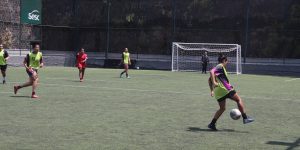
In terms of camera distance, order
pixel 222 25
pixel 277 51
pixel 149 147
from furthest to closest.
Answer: pixel 222 25 < pixel 277 51 < pixel 149 147

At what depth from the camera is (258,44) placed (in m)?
48.8

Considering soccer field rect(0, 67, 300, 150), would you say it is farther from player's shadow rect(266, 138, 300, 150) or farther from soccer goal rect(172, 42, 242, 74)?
soccer goal rect(172, 42, 242, 74)

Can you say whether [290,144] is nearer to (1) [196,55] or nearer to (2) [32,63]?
(2) [32,63]

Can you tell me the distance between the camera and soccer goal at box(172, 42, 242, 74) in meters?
45.8

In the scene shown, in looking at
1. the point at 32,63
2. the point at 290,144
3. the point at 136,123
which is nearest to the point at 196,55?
the point at 32,63

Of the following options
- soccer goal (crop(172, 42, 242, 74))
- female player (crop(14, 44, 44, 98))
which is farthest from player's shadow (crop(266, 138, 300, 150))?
soccer goal (crop(172, 42, 242, 74))

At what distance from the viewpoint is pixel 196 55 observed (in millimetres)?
48562

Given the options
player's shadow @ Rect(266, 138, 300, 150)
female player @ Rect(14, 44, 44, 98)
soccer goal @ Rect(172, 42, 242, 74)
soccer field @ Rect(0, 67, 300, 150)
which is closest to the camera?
player's shadow @ Rect(266, 138, 300, 150)

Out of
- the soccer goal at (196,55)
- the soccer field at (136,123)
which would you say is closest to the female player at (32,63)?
the soccer field at (136,123)

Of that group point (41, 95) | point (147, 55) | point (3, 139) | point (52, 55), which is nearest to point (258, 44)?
point (147, 55)

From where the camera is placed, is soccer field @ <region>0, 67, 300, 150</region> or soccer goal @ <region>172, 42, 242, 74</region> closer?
soccer field @ <region>0, 67, 300, 150</region>

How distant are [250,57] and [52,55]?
19744 millimetres

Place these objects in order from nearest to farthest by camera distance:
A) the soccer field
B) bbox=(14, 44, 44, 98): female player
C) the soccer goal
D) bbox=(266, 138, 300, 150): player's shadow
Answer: bbox=(266, 138, 300, 150): player's shadow, the soccer field, bbox=(14, 44, 44, 98): female player, the soccer goal

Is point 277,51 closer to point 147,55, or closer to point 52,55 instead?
point 147,55
